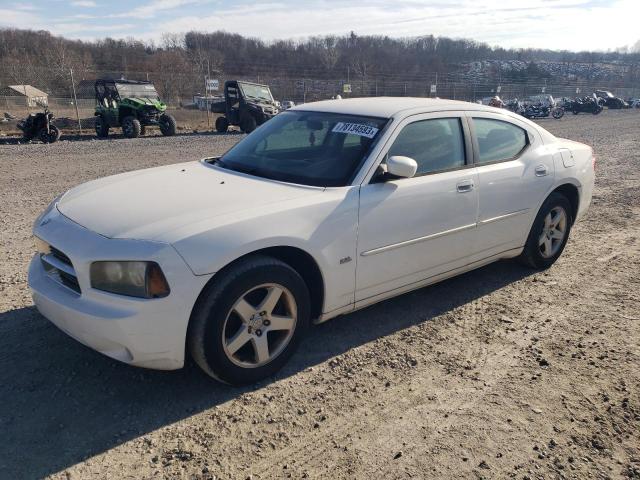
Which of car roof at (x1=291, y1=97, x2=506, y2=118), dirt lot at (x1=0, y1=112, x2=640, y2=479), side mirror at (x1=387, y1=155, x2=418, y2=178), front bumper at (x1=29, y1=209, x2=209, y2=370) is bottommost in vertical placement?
dirt lot at (x1=0, y1=112, x2=640, y2=479)

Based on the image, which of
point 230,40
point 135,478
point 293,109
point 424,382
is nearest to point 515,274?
point 424,382

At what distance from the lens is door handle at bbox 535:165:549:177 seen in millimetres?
4559

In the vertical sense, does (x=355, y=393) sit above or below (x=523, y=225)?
below

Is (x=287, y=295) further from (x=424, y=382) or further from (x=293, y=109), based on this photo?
(x=293, y=109)

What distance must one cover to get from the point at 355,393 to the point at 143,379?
4.19 ft

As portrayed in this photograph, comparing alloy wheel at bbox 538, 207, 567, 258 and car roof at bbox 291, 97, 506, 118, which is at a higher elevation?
car roof at bbox 291, 97, 506, 118

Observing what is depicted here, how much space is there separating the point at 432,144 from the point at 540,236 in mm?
1669

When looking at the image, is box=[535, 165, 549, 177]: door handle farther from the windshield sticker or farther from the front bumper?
the front bumper

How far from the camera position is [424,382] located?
3.14 meters

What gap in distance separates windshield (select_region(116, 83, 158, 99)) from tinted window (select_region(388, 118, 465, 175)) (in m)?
17.6

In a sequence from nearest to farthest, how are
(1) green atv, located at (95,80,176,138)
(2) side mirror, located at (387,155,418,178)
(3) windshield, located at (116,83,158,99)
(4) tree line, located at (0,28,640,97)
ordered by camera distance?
(2) side mirror, located at (387,155,418,178), (1) green atv, located at (95,80,176,138), (3) windshield, located at (116,83,158,99), (4) tree line, located at (0,28,640,97)

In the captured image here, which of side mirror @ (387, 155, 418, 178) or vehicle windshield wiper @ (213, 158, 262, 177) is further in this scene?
vehicle windshield wiper @ (213, 158, 262, 177)

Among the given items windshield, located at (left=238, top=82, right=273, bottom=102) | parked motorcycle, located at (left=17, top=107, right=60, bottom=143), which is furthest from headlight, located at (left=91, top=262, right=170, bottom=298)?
windshield, located at (left=238, top=82, right=273, bottom=102)

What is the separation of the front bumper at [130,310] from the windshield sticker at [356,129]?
5.30 feet
